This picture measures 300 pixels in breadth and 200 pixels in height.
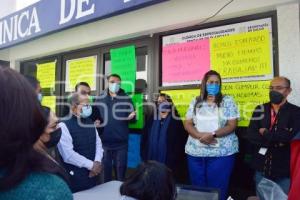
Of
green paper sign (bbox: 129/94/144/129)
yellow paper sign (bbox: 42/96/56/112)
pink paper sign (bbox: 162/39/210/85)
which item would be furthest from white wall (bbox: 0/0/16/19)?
pink paper sign (bbox: 162/39/210/85)

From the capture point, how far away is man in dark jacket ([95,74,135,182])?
474cm

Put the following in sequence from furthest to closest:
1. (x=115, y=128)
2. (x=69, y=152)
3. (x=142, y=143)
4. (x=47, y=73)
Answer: (x=47, y=73)
(x=115, y=128)
(x=142, y=143)
(x=69, y=152)

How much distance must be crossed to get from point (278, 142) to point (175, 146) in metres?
1.36

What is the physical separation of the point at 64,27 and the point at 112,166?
249 cm

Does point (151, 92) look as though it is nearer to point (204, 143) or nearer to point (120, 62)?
point (120, 62)

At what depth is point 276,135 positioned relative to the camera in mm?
3293

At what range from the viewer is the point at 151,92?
5.23 meters

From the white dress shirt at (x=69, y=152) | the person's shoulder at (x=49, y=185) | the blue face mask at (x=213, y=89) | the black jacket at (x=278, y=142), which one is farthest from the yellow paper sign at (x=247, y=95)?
the person's shoulder at (x=49, y=185)

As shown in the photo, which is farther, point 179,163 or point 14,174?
point 179,163

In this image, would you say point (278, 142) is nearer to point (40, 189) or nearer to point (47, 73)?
point (40, 189)

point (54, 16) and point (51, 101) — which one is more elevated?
point (54, 16)

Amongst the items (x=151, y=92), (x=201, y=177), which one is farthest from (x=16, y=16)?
(x=201, y=177)

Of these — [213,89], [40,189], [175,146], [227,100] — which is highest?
[213,89]

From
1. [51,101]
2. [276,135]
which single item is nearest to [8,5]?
[51,101]
